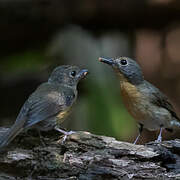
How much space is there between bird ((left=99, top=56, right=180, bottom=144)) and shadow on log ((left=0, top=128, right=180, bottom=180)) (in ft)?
3.02

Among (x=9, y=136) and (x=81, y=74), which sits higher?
(x=81, y=74)

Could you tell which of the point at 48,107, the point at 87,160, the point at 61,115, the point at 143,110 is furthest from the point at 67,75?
the point at 87,160

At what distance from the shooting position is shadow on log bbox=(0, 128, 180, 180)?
4.92 meters

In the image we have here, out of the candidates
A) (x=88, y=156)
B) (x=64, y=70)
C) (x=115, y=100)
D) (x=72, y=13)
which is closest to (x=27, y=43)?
(x=72, y=13)

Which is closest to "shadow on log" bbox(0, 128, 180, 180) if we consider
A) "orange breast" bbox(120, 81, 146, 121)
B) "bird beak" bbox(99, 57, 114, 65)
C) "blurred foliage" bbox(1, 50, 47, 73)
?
"orange breast" bbox(120, 81, 146, 121)

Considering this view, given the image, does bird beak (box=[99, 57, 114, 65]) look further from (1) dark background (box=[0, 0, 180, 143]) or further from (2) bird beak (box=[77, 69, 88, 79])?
(1) dark background (box=[0, 0, 180, 143])

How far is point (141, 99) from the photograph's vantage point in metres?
6.24

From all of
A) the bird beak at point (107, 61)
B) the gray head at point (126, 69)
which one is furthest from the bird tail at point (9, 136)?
the gray head at point (126, 69)

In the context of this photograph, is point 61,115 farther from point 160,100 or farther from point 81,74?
point 160,100

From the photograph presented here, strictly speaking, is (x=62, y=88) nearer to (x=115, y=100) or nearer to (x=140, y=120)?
(x=140, y=120)

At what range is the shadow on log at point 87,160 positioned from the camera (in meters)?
4.92

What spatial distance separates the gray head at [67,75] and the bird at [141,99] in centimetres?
34

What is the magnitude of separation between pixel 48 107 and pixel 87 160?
0.76 m

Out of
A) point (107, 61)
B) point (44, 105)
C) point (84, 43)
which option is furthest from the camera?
point (84, 43)
